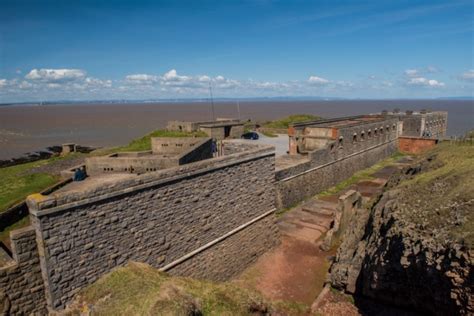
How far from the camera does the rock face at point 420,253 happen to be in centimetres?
785

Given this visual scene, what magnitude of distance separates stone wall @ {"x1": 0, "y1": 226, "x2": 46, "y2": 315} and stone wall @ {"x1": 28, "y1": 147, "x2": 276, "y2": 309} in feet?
0.83

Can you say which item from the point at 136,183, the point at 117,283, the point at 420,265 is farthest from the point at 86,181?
the point at 420,265

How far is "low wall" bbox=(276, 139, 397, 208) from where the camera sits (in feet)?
67.5

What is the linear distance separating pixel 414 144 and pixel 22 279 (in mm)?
39966

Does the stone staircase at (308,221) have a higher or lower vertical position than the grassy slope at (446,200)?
lower

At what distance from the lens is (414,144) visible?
37812 millimetres

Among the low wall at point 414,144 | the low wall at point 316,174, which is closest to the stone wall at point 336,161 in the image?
the low wall at point 316,174

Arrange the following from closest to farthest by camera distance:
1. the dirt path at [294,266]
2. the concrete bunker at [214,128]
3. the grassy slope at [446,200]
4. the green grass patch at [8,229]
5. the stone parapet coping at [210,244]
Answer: the grassy slope at [446,200], the stone parapet coping at [210,244], the green grass patch at [8,229], the dirt path at [294,266], the concrete bunker at [214,128]

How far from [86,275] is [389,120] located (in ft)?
115

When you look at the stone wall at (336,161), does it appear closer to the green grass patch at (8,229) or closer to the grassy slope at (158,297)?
the grassy slope at (158,297)

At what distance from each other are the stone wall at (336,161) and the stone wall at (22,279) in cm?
1367

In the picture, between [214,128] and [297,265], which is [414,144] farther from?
[297,265]

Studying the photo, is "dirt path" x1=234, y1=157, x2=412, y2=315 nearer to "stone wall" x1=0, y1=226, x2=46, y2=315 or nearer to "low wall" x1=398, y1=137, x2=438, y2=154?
"stone wall" x1=0, y1=226, x2=46, y2=315

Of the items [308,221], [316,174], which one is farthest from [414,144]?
[308,221]
